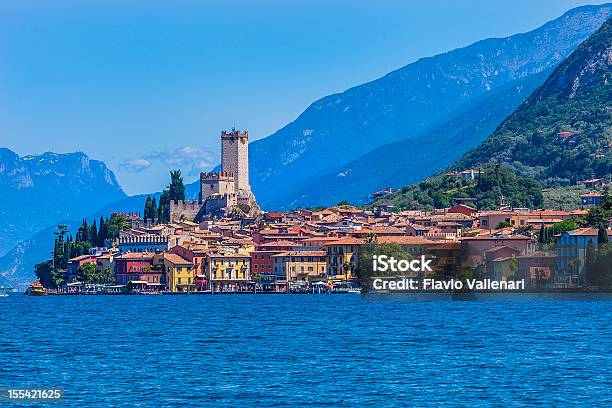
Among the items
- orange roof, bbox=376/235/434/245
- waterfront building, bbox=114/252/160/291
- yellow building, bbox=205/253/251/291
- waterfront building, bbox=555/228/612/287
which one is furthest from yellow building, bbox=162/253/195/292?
waterfront building, bbox=555/228/612/287

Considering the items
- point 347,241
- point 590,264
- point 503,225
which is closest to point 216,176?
point 347,241

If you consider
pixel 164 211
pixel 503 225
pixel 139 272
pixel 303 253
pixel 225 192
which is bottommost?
pixel 139 272

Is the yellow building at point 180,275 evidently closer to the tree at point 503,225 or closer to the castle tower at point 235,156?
the tree at point 503,225

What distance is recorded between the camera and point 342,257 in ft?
453

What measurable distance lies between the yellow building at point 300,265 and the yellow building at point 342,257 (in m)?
0.73

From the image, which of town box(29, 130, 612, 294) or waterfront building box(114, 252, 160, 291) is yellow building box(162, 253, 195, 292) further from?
waterfront building box(114, 252, 160, 291)

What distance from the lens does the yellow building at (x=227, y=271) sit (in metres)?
140

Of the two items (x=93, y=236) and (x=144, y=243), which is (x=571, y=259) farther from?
(x=93, y=236)

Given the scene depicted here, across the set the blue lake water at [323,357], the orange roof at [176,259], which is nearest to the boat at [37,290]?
the orange roof at [176,259]

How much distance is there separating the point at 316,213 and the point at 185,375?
429ft

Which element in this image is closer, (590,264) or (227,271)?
(590,264)

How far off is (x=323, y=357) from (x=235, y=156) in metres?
128

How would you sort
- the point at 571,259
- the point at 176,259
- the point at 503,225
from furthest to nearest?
the point at 503,225, the point at 176,259, the point at 571,259

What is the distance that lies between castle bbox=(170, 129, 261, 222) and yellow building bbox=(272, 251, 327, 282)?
→ 33371 mm
